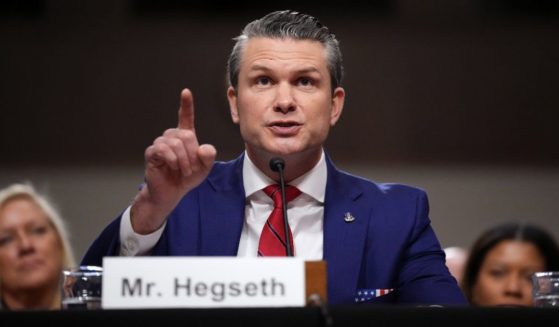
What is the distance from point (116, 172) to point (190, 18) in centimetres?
88

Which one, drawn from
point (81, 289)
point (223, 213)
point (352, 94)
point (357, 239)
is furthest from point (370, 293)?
point (352, 94)

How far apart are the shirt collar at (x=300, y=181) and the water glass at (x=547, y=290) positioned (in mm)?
699

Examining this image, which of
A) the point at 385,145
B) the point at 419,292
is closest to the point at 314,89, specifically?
the point at 419,292

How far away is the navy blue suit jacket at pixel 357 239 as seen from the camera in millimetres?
2424

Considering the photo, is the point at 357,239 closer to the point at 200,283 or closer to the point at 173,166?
the point at 173,166

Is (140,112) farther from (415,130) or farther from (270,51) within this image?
(270,51)

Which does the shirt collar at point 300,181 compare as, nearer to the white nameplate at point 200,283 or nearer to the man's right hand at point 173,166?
the man's right hand at point 173,166

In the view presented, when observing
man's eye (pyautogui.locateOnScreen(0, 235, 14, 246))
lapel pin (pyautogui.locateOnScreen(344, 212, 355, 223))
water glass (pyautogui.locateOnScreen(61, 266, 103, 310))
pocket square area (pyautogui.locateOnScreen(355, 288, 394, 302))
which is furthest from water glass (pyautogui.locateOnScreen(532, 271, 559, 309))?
man's eye (pyautogui.locateOnScreen(0, 235, 14, 246))

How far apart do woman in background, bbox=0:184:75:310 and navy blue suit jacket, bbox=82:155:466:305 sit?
105 centimetres

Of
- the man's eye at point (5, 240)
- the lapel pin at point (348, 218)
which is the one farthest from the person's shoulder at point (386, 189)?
the man's eye at point (5, 240)

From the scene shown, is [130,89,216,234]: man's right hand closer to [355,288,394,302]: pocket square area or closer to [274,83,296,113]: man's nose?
[274,83,296,113]: man's nose

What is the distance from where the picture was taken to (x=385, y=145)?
16.5 ft

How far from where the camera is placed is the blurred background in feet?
16.2

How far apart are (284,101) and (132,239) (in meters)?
0.52
